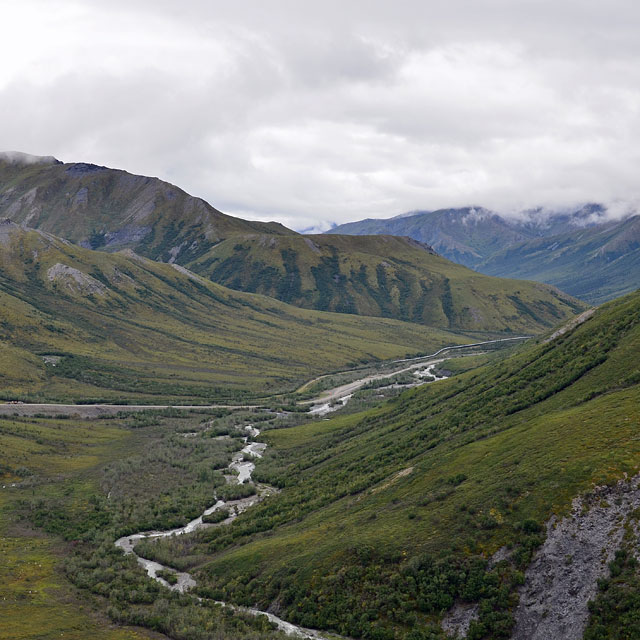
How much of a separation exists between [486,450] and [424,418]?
40557mm

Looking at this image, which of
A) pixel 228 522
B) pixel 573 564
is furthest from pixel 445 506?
pixel 228 522

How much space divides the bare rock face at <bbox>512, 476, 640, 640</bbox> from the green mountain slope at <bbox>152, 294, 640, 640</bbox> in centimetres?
112

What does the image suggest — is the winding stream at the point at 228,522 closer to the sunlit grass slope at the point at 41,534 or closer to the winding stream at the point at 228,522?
the winding stream at the point at 228,522

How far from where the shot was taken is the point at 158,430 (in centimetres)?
15812

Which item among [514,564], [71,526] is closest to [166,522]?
[71,526]

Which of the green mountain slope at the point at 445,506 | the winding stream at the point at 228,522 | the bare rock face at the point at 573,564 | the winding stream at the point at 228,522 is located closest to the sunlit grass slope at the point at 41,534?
the winding stream at the point at 228,522

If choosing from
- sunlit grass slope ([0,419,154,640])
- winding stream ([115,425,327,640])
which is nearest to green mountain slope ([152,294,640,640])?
winding stream ([115,425,327,640])

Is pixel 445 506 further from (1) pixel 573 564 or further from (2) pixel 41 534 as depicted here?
(2) pixel 41 534

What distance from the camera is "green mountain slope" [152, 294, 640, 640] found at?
164 ft

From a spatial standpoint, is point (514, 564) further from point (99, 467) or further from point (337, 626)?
point (99, 467)

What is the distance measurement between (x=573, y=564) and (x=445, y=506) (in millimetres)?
16243

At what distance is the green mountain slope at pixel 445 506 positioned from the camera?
164ft

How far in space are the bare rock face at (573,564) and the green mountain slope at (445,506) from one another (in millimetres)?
1119

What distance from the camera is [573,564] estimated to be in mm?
45688
